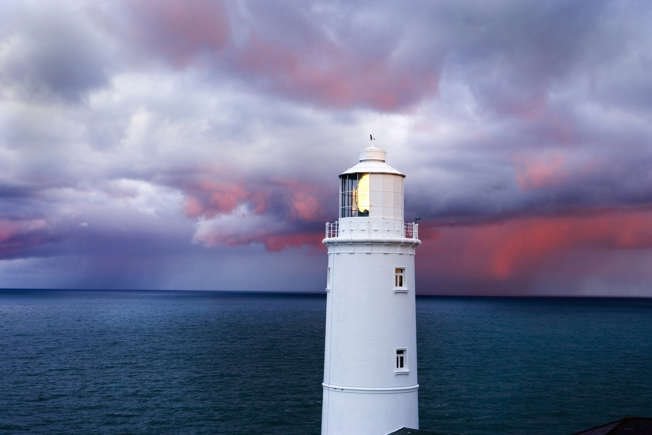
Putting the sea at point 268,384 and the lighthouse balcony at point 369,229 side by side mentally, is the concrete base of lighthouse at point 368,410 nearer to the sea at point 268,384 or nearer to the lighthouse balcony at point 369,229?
the lighthouse balcony at point 369,229

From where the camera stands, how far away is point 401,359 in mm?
23562

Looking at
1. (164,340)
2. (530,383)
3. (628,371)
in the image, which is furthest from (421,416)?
(164,340)

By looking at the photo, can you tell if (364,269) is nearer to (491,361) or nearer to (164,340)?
(491,361)

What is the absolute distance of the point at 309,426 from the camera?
2082 inches

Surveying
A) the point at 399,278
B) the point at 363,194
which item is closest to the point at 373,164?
the point at 363,194

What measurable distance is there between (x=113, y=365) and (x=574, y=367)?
62476 mm

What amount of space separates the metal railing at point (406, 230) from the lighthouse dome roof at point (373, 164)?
6.16 feet

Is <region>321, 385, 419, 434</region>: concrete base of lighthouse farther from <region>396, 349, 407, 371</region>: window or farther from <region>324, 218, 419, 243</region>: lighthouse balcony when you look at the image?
<region>324, 218, 419, 243</region>: lighthouse balcony

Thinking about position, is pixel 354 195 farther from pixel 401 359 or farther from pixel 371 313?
pixel 401 359

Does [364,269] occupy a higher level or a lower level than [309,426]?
higher

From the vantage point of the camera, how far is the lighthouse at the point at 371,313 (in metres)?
23.0

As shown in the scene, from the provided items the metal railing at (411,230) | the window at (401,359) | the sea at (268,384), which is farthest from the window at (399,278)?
the sea at (268,384)

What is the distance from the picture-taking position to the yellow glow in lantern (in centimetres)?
2375

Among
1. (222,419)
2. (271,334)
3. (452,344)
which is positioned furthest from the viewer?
(271,334)
